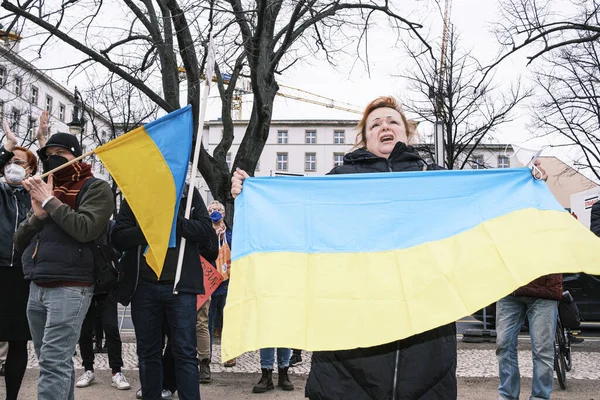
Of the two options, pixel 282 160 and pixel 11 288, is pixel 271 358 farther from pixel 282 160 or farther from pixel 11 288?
pixel 282 160

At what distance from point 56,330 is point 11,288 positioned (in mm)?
1108

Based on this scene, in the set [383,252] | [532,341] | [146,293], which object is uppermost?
[383,252]

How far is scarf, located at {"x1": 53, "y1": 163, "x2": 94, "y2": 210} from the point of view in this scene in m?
4.09

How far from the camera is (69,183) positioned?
4.13 metres

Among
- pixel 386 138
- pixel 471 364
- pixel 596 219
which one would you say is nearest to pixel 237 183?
pixel 386 138

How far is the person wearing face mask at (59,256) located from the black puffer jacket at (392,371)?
200 cm

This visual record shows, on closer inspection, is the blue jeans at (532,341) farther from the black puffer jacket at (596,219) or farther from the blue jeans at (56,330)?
the blue jeans at (56,330)

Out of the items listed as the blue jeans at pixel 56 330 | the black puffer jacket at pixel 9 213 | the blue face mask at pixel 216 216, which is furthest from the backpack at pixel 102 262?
the blue face mask at pixel 216 216

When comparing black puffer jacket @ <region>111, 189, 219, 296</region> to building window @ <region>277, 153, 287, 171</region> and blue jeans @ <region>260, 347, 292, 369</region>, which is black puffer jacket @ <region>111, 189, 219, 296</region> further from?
building window @ <region>277, 153, 287, 171</region>

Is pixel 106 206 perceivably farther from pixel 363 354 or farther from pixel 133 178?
pixel 363 354

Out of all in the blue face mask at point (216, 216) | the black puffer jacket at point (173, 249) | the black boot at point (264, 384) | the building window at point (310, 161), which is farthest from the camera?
the building window at point (310, 161)

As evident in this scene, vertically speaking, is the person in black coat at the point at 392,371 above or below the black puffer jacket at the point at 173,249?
below

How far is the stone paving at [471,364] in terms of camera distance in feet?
23.0

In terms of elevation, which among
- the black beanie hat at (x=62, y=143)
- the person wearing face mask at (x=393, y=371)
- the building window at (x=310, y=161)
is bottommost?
the person wearing face mask at (x=393, y=371)
